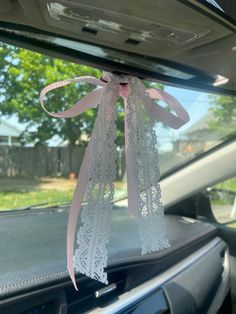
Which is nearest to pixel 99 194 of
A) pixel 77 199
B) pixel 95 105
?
pixel 77 199

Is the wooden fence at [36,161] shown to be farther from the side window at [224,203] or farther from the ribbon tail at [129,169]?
the ribbon tail at [129,169]

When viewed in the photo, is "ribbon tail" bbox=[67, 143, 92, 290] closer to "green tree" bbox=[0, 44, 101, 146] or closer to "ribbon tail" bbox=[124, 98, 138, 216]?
"ribbon tail" bbox=[124, 98, 138, 216]

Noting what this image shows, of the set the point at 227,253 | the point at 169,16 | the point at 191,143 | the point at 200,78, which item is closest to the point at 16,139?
the point at 191,143

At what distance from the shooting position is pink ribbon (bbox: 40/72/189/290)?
1.03 m

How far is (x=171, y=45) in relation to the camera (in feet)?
3.45

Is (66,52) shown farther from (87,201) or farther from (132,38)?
(87,201)

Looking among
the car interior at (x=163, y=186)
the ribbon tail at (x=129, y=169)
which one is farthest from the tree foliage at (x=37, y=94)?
the ribbon tail at (x=129, y=169)

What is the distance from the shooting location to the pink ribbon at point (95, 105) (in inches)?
40.4

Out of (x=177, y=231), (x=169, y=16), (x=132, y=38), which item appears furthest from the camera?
(x=177, y=231)

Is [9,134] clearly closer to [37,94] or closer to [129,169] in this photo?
[37,94]

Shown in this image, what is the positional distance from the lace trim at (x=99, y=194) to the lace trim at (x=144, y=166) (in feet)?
0.16

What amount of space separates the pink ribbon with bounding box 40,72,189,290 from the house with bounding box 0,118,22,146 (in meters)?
1.80

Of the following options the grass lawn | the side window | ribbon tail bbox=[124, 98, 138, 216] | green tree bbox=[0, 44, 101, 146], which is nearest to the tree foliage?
green tree bbox=[0, 44, 101, 146]

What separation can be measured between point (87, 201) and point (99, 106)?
0.23 metres
